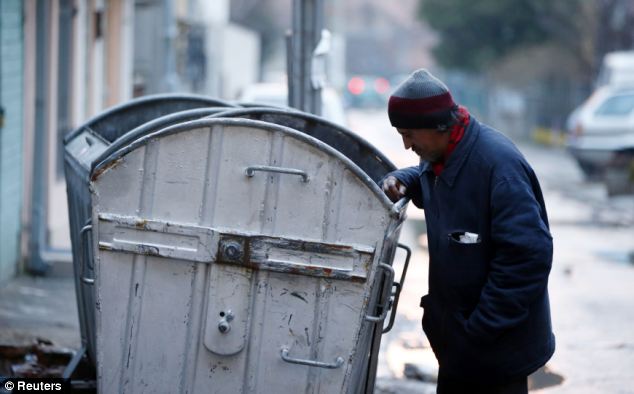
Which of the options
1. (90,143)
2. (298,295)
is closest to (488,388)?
(298,295)

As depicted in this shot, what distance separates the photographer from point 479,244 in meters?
3.77

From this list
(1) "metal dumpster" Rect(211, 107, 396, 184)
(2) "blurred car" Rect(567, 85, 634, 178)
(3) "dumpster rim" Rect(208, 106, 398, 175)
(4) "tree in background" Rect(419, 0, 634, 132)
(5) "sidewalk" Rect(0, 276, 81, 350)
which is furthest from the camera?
(4) "tree in background" Rect(419, 0, 634, 132)

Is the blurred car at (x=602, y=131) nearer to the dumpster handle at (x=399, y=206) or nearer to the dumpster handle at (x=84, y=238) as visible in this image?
the dumpster handle at (x=84, y=238)

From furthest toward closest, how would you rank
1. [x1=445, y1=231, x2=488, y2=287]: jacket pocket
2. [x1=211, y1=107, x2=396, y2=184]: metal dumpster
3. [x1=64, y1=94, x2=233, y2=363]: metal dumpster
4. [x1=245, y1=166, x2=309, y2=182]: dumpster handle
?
[x1=64, y1=94, x2=233, y2=363]: metal dumpster → [x1=211, y1=107, x2=396, y2=184]: metal dumpster → [x1=245, y1=166, x2=309, y2=182]: dumpster handle → [x1=445, y1=231, x2=488, y2=287]: jacket pocket

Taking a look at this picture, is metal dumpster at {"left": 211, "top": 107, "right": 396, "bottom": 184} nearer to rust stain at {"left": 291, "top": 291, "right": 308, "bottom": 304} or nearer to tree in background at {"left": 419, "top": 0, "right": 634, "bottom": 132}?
rust stain at {"left": 291, "top": 291, "right": 308, "bottom": 304}

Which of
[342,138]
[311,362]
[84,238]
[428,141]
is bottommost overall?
[311,362]

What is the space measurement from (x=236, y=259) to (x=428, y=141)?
0.89 meters

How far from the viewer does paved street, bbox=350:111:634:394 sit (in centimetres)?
690

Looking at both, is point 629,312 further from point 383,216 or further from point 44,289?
point 383,216

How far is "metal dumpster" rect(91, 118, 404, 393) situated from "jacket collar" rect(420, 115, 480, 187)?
1.08 feet

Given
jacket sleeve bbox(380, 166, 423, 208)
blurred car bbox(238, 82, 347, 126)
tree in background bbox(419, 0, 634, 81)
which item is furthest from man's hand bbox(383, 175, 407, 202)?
tree in background bbox(419, 0, 634, 81)

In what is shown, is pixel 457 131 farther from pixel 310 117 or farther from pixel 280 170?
pixel 310 117

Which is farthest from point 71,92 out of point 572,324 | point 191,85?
point 191,85

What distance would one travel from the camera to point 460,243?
380 centimetres
